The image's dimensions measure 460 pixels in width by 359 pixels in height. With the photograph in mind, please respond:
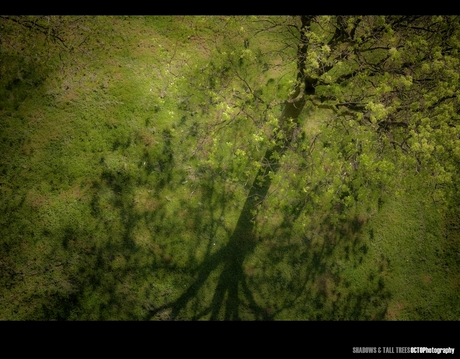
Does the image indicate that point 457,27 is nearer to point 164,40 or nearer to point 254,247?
point 254,247
